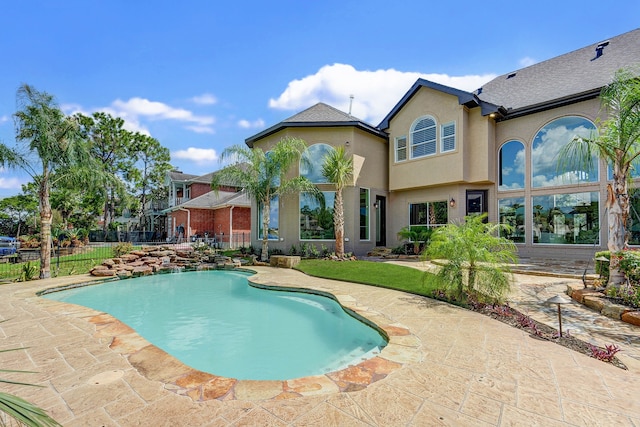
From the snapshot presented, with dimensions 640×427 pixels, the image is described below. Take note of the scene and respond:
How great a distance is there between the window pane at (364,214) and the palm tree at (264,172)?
10.0 ft

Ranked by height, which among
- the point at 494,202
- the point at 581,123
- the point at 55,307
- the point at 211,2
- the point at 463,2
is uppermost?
the point at 463,2

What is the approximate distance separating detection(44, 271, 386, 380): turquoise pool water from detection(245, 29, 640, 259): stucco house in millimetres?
6943

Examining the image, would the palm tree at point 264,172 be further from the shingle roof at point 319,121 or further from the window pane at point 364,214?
the window pane at point 364,214

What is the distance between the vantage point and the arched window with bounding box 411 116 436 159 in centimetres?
1520

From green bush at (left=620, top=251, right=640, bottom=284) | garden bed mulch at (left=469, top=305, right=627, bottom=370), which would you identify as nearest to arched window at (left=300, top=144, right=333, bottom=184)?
garden bed mulch at (left=469, top=305, right=627, bottom=370)

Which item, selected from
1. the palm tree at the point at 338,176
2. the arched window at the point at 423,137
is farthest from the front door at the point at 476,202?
the palm tree at the point at 338,176

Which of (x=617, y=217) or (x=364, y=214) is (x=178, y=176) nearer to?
(x=364, y=214)

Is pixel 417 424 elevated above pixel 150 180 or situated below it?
below

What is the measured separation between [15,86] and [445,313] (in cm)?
1431

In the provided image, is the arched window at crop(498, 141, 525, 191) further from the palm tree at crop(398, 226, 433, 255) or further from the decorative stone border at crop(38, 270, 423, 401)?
the decorative stone border at crop(38, 270, 423, 401)

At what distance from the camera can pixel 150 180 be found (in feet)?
108

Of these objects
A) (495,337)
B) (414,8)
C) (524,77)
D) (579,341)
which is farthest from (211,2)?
(524,77)

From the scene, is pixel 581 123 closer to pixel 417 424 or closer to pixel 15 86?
pixel 417 424

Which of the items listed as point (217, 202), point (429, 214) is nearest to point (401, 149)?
point (429, 214)
